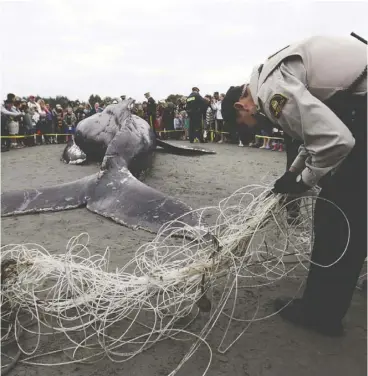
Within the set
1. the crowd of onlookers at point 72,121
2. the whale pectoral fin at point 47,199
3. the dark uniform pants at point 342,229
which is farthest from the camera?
the crowd of onlookers at point 72,121

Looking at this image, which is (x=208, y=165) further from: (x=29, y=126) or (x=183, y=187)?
(x=29, y=126)

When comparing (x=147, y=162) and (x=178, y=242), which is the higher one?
(x=147, y=162)

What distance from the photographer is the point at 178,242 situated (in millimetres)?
4125

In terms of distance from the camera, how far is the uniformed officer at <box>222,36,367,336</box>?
2189 millimetres

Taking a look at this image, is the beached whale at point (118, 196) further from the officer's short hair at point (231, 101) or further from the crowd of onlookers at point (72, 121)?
the crowd of onlookers at point (72, 121)

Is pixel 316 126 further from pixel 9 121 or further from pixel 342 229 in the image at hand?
pixel 9 121

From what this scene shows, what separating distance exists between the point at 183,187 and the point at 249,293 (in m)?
3.73

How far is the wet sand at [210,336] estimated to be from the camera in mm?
2314

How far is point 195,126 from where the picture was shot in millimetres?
15984

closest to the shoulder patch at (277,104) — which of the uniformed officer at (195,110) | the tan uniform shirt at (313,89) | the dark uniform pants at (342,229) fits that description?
the tan uniform shirt at (313,89)

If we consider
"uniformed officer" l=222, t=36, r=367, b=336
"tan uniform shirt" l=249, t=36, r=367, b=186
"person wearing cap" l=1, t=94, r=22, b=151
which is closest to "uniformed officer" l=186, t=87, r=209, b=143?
"person wearing cap" l=1, t=94, r=22, b=151

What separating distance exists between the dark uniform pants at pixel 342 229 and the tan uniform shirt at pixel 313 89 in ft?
0.61

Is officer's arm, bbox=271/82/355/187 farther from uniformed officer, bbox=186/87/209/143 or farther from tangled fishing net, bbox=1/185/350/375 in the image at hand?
uniformed officer, bbox=186/87/209/143

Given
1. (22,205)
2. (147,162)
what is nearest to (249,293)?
(22,205)
